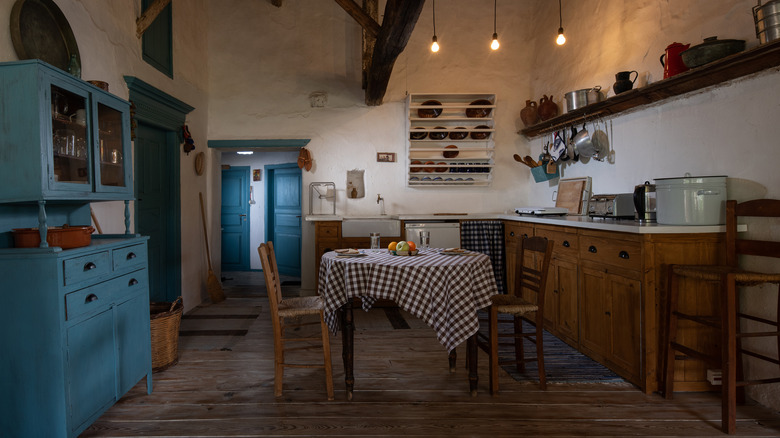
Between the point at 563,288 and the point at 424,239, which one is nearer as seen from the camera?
the point at 424,239

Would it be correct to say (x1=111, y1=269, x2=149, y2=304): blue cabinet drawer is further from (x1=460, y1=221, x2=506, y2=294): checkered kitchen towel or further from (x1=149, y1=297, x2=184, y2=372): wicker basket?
(x1=460, y1=221, x2=506, y2=294): checkered kitchen towel

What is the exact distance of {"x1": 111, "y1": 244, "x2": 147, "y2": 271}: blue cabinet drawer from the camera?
8.48 feet

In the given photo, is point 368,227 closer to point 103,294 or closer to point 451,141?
point 451,141

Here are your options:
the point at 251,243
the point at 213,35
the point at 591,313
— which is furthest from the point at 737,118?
the point at 251,243

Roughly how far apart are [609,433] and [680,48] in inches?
105

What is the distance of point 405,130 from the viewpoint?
600cm

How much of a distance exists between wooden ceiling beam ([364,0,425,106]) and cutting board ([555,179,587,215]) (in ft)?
7.56

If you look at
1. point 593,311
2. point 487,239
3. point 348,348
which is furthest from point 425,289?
point 487,239

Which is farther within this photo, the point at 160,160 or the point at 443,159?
the point at 443,159

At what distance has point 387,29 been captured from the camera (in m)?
3.68

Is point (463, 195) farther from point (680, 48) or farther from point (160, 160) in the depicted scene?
point (160, 160)

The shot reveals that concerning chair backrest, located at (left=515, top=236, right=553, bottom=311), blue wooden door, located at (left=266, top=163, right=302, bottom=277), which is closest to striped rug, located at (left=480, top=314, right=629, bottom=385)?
chair backrest, located at (left=515, top=236, right=553, bottom=311)

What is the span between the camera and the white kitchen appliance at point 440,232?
5.27 metres

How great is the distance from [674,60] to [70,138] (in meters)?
3.91
